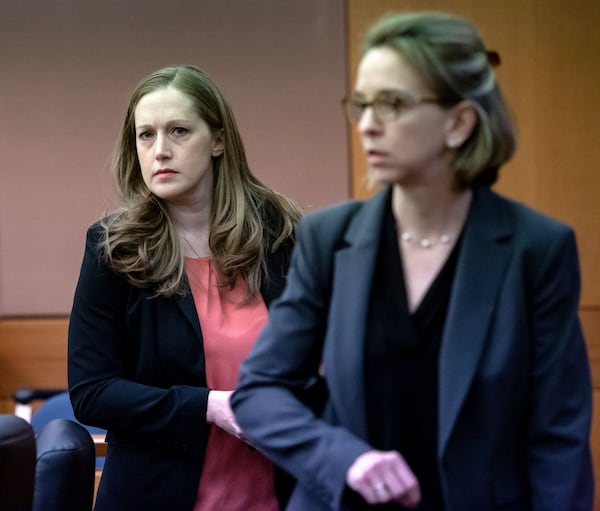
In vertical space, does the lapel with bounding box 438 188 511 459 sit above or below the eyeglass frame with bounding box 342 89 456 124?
below

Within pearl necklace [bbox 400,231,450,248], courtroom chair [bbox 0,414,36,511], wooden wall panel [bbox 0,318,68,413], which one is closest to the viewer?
pearl necklace [bbox 400,231,450,248]

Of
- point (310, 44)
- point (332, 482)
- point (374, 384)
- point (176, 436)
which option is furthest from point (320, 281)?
point (310, 44)

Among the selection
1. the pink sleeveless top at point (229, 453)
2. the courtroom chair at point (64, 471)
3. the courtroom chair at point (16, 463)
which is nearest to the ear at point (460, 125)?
the pink sleeveless top at point (229, 453)

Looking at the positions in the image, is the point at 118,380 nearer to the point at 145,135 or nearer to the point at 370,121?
the point at 145,135

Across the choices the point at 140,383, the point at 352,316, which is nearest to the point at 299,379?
the point at 352,316

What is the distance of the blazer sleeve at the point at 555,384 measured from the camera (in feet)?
4.35

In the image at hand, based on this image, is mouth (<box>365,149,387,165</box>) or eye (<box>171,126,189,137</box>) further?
eye (<box>171,126,189,137</box>)

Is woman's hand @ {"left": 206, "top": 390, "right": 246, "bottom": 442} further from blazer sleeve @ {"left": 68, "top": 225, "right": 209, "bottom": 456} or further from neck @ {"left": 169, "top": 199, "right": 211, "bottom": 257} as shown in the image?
neck @ {"left": 169, "top": 199, "right": 211, "bottom": 257}

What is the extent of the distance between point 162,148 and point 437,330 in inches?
32.5

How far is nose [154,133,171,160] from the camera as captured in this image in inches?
77.2

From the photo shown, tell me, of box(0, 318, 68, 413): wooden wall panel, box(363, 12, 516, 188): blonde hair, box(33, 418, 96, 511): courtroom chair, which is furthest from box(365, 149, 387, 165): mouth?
box(0, 318, 68, 413): wooden wall panel

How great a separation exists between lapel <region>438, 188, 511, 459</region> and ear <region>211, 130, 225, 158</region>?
84 centimetres

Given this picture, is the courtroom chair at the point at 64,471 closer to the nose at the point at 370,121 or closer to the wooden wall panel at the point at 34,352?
the nose at the point at 370,121

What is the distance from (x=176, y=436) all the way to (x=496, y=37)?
265 cm
